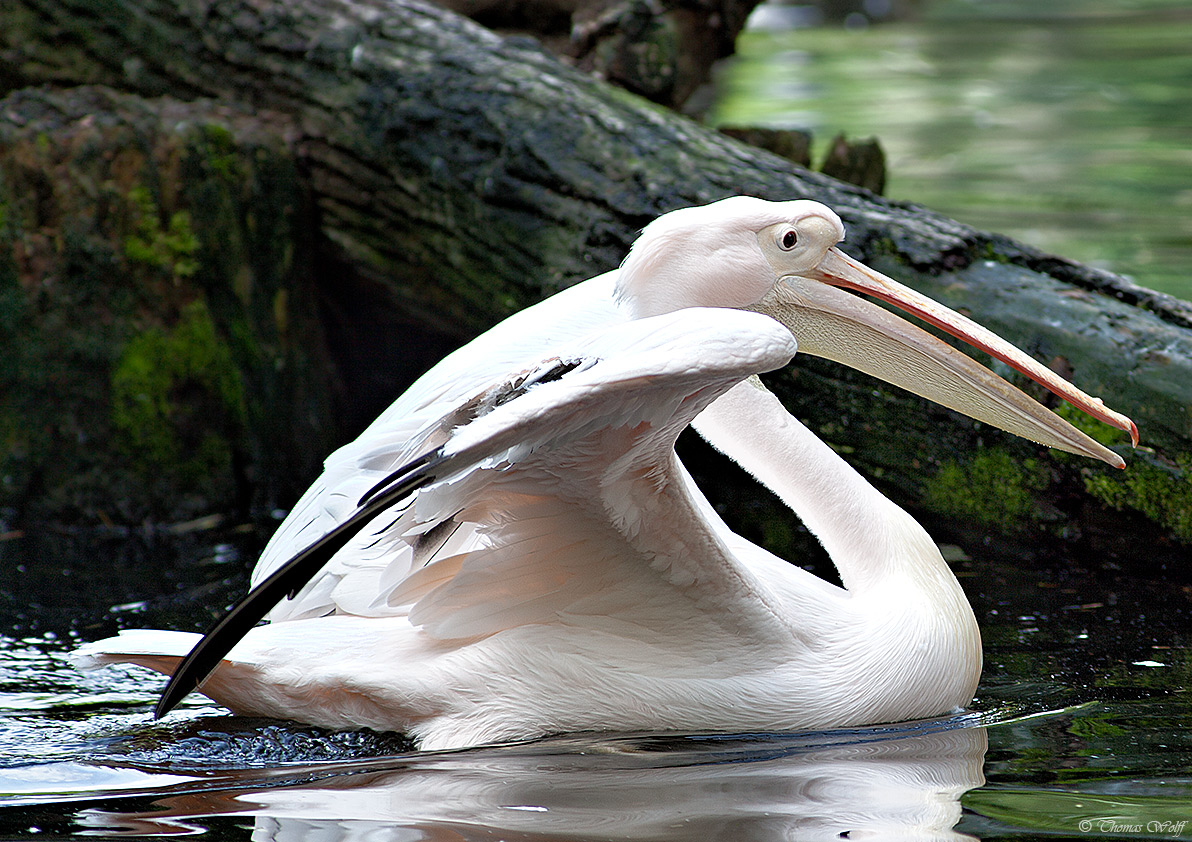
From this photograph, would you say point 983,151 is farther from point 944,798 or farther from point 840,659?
point 944,798

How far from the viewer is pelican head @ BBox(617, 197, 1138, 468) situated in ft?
9.34

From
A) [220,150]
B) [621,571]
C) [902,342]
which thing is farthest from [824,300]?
[220,150]

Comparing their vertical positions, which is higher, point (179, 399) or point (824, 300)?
point (824, 300)

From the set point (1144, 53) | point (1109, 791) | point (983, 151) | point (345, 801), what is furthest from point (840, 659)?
point (1144, 53)

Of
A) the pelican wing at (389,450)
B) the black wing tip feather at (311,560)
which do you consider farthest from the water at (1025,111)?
the black wing tip feather at (311,560)

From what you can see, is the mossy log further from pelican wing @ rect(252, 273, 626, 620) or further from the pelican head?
pelican wing @ rect(252, 273, 626, 620)

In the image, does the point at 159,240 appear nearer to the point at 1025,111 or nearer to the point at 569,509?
the point at 569,509

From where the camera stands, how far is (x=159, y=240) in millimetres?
4336

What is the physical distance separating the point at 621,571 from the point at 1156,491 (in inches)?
62.7

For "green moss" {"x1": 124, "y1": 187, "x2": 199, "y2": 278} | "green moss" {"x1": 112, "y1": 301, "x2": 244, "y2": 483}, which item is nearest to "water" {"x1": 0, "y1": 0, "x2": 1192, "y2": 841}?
"green moss" {"x1": 112, "y1": 301, "x2": 244, "y2": 483}

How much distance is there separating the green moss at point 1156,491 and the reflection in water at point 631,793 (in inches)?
42.7

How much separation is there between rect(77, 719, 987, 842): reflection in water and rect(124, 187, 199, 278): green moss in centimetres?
235

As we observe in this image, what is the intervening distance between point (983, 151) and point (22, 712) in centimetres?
752

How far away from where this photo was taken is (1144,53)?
471 inches
